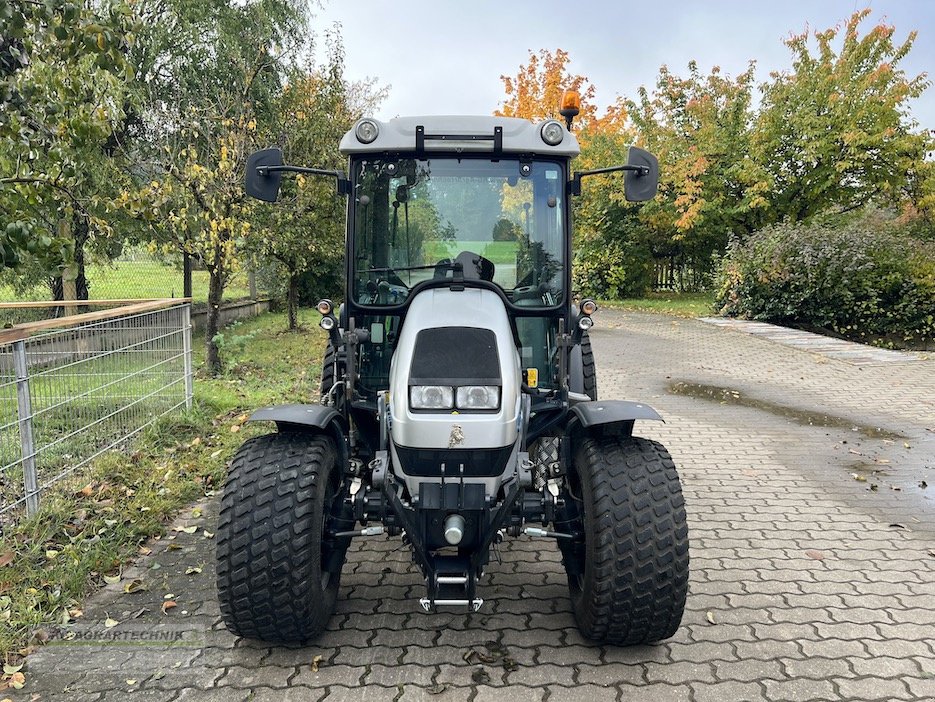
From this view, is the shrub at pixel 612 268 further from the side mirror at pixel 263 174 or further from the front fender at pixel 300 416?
the front fender at pixel 300 416

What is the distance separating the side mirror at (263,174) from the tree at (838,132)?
16620mm

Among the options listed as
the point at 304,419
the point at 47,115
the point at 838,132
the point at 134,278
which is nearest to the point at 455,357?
the point at 304,419

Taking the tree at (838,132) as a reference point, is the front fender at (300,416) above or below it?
below

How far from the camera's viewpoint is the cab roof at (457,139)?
3.73 m

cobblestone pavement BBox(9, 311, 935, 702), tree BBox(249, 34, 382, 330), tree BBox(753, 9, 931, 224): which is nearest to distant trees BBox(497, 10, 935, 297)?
tree BBox(753, 9, 931, 224)

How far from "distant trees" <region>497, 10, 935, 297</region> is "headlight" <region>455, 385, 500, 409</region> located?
1670 centimetres

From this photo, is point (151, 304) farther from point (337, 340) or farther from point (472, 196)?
point (472, 196)

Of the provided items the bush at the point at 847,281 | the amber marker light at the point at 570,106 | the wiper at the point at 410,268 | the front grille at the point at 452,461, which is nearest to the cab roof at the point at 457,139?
the amber marker light at the point at 570,106

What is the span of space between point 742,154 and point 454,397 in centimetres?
1882

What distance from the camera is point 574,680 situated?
117 inches

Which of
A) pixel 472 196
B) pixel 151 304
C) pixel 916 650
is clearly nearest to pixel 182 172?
pixel 151 304

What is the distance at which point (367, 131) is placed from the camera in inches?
146

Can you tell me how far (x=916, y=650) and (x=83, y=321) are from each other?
5.23m

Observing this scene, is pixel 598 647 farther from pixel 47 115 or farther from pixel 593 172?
pixel 47 115
